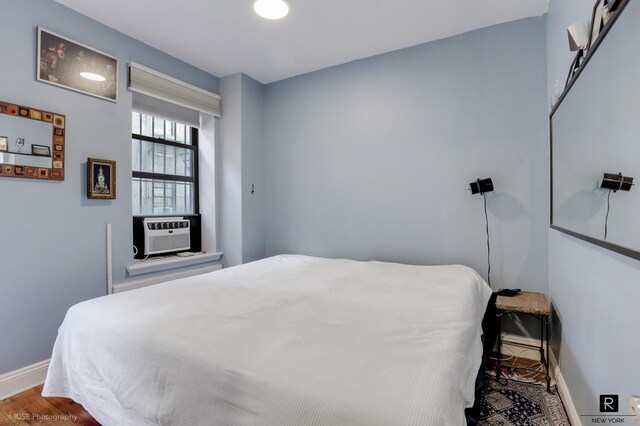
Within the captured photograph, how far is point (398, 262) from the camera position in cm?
280

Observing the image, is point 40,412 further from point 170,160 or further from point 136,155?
point 170,160

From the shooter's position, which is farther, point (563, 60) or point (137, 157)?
point (137, 157)

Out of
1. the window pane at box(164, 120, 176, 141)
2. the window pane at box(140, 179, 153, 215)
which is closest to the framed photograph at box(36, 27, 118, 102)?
the window pane at box(164, 120, 176, 141)

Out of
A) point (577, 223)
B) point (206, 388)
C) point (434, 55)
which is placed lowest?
point (206, 388)

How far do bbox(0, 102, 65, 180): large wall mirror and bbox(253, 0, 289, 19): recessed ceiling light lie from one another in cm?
157

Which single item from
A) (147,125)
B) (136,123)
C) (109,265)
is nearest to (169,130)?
(147,125)

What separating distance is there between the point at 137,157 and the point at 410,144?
8.33 feet

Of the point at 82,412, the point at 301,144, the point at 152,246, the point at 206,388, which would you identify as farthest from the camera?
the point at 301,144

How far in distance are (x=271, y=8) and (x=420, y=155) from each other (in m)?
1.63

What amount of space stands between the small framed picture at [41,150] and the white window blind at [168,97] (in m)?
0.80

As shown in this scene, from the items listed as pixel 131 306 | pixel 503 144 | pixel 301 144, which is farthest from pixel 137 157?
pixel 503 144

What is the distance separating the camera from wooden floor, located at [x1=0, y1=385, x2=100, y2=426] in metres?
1.61

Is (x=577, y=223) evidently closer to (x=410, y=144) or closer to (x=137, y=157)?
(x=410, y=144)

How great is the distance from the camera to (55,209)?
212cm
